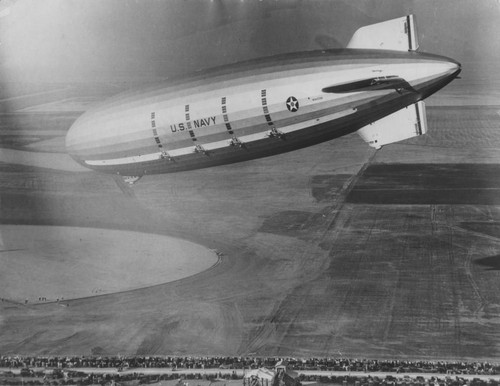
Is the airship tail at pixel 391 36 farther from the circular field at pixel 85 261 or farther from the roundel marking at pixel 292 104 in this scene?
the circular field at pixel 85 261

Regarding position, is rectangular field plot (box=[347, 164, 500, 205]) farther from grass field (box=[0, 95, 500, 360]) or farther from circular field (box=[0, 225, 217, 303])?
circular field (box=[0, 225, 217, 303])

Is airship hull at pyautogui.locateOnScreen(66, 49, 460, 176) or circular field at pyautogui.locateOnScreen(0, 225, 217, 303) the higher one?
airship hull at pyautogui.locateOnScreen(66, 49, 460, 176)

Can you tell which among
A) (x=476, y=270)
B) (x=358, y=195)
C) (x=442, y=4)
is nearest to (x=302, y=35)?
(x=442, y=4)

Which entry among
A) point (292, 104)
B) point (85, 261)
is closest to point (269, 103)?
point (292, 104)

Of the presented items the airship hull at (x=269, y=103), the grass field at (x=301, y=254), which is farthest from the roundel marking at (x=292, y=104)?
the grass field at (x=301, y=254)

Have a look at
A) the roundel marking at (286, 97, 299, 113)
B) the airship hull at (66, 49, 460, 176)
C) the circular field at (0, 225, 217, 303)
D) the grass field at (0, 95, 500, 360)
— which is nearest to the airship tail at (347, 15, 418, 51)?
the airship hull at (66, 49, 460, 176)

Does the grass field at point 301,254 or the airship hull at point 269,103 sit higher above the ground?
Answer: the airship hull at point 269,103

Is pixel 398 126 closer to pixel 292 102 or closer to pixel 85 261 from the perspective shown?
pixel 292 102
